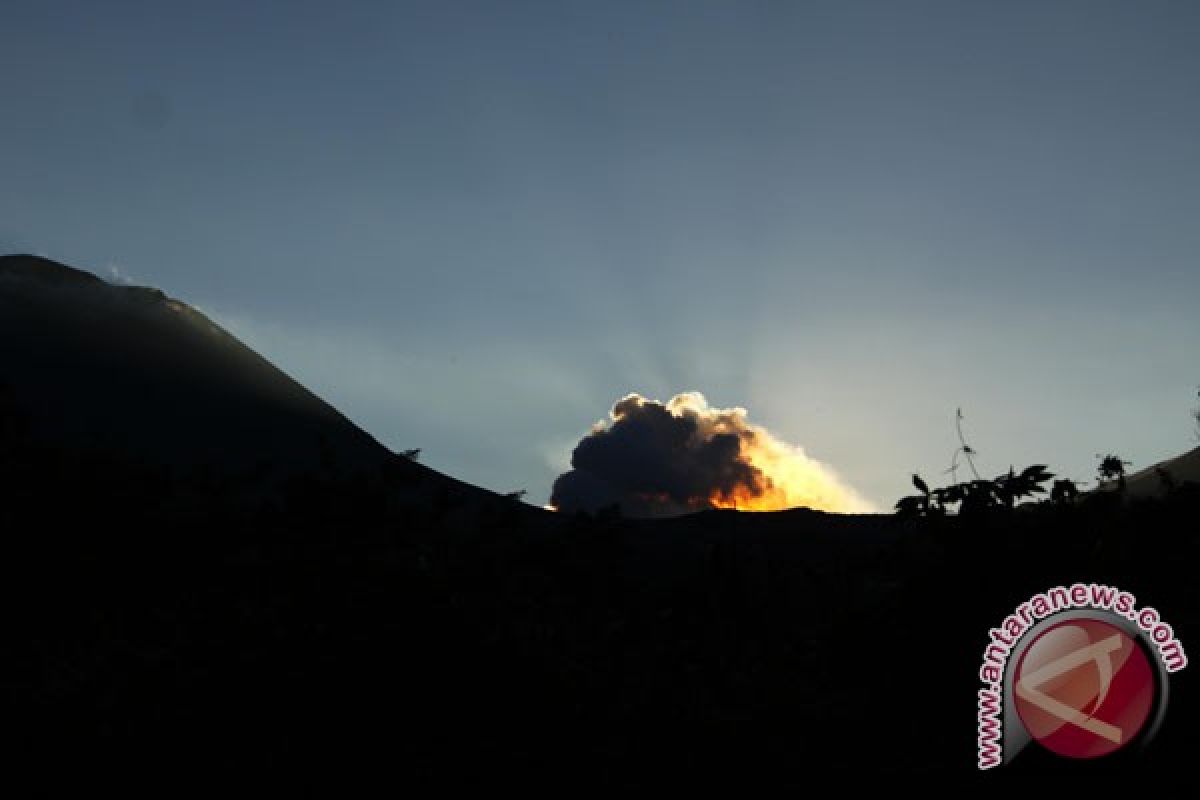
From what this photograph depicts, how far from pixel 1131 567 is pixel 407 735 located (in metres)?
6.66

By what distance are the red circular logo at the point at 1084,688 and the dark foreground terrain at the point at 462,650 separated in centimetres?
22

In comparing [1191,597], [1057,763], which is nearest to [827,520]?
[1191,597]

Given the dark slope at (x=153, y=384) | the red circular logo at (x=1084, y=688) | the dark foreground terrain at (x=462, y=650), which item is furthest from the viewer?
the dark slope at (x=153, y=384)

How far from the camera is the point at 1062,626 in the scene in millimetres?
5902

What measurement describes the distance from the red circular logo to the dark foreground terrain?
221 millimetres

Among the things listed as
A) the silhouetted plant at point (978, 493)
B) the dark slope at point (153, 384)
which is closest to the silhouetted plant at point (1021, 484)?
the silhouetted plant at point (978, 493)

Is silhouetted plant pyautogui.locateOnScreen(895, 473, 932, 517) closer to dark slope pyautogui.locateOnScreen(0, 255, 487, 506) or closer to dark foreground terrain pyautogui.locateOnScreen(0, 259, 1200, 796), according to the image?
dark foreground terrain pyautogui.locateOnScreen(0, 259, 1200, 796)

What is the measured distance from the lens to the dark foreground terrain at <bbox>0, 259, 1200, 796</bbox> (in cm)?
759

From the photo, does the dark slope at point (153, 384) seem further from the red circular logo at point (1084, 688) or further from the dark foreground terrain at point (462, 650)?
the red circular logo at point (1084, 688)

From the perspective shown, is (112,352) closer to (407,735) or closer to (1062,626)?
(407,735)

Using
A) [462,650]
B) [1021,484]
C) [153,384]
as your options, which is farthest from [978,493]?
[153,384]

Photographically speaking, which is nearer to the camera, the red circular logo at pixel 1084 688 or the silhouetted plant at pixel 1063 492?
the red circular logo at pixel 1084 688

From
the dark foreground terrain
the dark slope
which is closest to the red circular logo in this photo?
the dark foreground terrain

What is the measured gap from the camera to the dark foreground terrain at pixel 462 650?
24.9 ft
